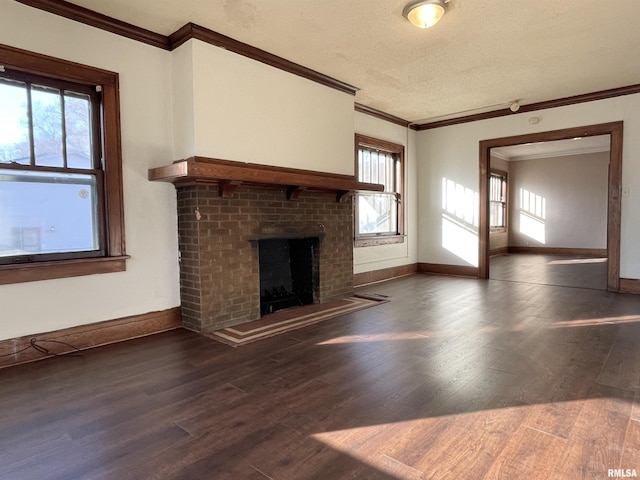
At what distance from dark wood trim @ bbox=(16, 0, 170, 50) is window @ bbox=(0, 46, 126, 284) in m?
0.38

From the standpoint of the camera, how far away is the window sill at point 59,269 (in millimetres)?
2689

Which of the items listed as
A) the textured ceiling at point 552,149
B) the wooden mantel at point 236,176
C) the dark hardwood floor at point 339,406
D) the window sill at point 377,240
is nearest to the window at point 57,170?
the wooden mantel at point 236,176

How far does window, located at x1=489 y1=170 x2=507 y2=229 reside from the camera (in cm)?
1035

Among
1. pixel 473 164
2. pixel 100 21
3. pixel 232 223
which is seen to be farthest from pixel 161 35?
pixel 473 164

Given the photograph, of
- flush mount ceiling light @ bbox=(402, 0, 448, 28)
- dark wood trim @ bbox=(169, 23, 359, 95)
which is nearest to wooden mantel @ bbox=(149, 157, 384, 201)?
dark wood trim @ bbox=(169, 23, 359, 95)

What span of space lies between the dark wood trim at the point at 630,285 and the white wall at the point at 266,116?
4.08 meters

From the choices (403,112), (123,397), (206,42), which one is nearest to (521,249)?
(403,112)

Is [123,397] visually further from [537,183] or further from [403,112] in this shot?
[537,183]

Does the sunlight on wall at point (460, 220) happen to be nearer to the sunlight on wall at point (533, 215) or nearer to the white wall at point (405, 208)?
the white wall at point (405, 208)

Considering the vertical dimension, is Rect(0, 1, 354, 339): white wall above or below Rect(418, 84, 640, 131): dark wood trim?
below

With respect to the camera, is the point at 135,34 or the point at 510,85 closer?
the point at 135,34

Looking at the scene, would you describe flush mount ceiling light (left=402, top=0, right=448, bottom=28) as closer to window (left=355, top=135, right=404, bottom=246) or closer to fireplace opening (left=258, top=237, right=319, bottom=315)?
fireplace opening (left=258, top=237, right=319, bottom=315)

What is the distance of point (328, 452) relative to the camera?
1.67 metres

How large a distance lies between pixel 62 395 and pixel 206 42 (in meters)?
3.00
